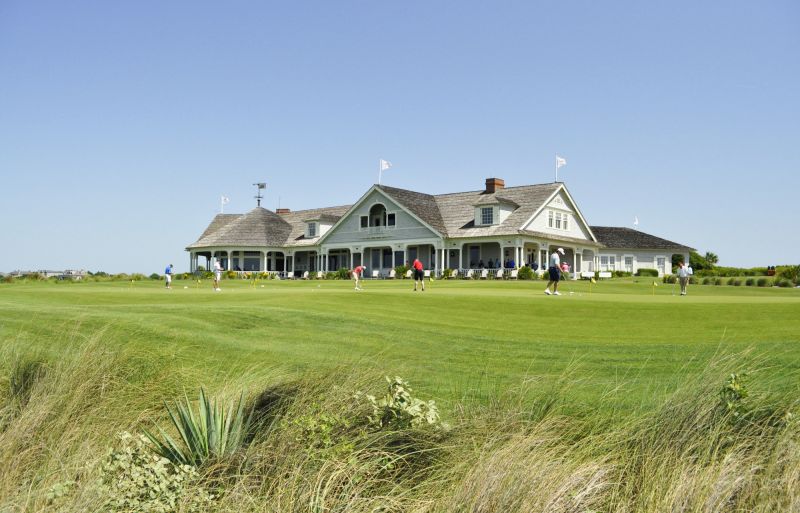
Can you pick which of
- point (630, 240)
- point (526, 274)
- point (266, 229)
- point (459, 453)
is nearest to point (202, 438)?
point (459, 453)

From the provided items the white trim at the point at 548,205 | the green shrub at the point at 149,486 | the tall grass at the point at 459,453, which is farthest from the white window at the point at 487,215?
the green shrub at the point at 149,486

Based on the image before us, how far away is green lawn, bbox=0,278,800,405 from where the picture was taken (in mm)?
9586

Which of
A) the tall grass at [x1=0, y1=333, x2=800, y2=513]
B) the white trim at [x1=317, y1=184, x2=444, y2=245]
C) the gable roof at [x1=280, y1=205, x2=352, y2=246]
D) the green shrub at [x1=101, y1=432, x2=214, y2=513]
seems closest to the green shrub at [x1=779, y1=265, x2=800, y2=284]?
the white trim at [x1=317, y1=184, x2=444, y2=245]

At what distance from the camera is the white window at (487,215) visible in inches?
2072

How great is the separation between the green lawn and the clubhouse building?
3142 centimetres

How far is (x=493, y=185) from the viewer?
56.6 m

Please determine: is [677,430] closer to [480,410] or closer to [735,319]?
[480,410]

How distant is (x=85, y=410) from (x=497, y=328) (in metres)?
9.75

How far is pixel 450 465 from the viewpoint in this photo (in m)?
6.10

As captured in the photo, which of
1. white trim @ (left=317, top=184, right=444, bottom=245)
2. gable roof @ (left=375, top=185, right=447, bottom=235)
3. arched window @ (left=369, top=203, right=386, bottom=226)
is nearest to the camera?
white trim @ (left=317, top=184, right=444, bottom=245)

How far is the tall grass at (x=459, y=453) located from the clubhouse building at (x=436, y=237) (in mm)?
42938

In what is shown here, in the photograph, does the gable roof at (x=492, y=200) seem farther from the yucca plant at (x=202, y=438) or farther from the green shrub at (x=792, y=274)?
the yucca plant at (x=202, y=438)

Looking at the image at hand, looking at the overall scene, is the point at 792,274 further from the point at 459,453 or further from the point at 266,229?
the point at 459,453

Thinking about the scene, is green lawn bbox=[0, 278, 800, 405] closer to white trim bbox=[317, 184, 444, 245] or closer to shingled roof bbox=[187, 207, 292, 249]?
white trim bbox=[317, 184, 444, 245]
